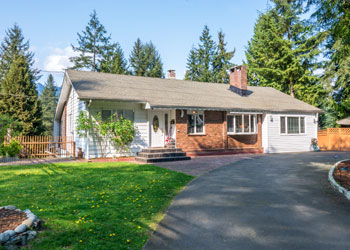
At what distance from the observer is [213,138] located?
16906 millimetres

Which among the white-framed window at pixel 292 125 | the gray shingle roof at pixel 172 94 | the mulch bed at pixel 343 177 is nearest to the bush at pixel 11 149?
the gray shingle roof at pixel 172 94

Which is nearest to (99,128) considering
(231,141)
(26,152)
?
(26,152)

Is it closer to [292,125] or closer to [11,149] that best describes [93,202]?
[11,149]

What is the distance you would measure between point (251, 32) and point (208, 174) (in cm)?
3262

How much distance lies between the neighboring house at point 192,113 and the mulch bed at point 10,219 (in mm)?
9169

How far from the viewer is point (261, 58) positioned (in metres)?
32.2

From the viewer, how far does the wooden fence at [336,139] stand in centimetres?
2145

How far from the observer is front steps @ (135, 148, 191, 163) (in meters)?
13.3

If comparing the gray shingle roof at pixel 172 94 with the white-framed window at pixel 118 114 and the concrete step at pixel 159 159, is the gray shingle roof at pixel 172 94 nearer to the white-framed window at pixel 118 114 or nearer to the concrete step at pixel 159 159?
the white-framed window at pixel 118 114

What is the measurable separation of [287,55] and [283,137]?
14.2 meters

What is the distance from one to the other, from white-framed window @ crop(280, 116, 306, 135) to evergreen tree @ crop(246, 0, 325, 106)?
1034 cm

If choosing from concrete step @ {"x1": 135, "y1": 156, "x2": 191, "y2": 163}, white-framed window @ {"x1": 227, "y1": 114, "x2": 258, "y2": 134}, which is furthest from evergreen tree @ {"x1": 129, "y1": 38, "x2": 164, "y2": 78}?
concrete step @ {"x1": 135, "y1": 156, "x2": 191, "y2": 163}

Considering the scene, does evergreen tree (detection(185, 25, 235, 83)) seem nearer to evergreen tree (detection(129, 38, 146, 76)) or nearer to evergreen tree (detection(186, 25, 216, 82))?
evergreen tree (detection(186, 25, 216, 82))

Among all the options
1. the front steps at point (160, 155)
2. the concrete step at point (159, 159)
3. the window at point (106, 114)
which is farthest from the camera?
the window at point (106, 114)
